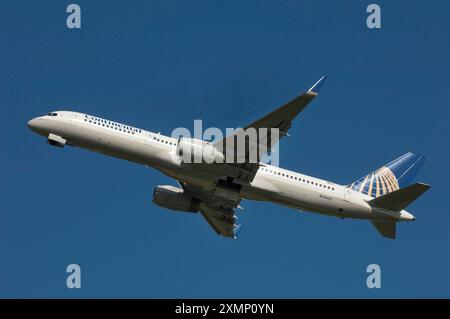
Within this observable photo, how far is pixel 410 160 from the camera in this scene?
6384 centimetres

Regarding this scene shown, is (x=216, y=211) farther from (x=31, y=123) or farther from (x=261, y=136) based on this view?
(x=31, y=123)

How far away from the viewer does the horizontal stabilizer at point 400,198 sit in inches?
2125

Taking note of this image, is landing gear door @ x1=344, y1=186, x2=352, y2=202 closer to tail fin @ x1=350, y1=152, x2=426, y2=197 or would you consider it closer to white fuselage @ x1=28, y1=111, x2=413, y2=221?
white fuselage @ x1=28, y1=111, x2=413, y2=221

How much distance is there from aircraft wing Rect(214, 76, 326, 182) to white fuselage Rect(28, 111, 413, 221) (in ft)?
5.34

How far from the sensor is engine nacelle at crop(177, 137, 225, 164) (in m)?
53.9

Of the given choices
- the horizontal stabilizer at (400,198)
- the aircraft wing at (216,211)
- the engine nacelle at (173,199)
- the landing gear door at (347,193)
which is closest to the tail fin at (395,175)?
the landing gear door at (347,193)

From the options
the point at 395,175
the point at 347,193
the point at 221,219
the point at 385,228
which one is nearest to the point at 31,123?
the point at 221,219

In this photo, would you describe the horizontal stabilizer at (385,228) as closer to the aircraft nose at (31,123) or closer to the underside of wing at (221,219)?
the underside of wing at (221,219)

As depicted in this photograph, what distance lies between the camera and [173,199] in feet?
204

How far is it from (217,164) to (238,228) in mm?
11111

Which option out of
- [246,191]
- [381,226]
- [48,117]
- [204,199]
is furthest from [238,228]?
[48,117]

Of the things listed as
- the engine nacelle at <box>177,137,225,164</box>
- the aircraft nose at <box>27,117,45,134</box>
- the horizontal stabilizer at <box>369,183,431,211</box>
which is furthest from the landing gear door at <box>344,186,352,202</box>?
the aircraft nose at <box>27,117,45,134</box>

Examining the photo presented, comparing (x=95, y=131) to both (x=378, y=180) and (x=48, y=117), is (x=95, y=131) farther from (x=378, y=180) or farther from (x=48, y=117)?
(x=378, y=180)

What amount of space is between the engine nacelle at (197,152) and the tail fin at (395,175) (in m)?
13.0
